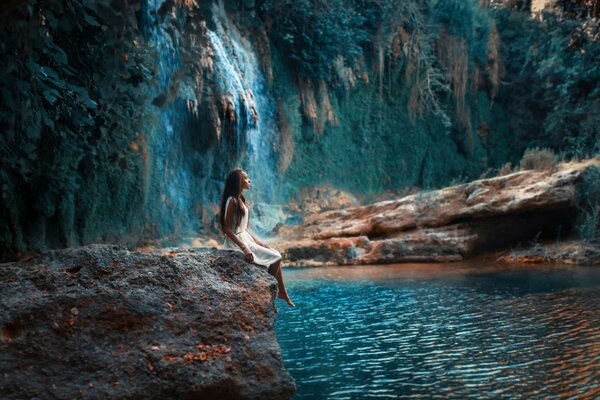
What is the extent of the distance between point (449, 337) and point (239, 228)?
6.16 ft

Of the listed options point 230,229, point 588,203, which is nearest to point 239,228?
point 230,229

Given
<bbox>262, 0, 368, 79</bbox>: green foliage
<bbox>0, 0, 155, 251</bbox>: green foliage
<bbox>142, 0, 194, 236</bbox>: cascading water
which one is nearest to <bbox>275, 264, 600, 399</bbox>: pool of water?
<bbox>0, 0, 155, 251</bbox>: green foliage

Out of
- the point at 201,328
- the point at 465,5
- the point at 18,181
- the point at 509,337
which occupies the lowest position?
the point at 509,337

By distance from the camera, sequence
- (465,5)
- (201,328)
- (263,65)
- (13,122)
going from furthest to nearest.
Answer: (465,5) < (263,65) < (13,122) < (201,328)

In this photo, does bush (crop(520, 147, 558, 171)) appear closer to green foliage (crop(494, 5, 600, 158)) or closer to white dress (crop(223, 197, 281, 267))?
green foliage (crop(494, 5, 600, 158))

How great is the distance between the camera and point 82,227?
654 centimetres

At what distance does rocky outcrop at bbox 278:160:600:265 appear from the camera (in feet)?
31.8

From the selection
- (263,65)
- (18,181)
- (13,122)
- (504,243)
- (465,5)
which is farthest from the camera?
(465,5)

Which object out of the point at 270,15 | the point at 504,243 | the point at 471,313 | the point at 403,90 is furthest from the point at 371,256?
the point at 403,90

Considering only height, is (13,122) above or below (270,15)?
below

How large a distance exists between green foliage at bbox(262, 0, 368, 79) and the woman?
10.9 metres

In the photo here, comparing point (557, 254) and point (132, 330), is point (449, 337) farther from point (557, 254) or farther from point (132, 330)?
point (557, 254)

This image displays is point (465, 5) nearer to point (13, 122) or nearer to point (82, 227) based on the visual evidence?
point (82, 227)

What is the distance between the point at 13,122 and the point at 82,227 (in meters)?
2.85
